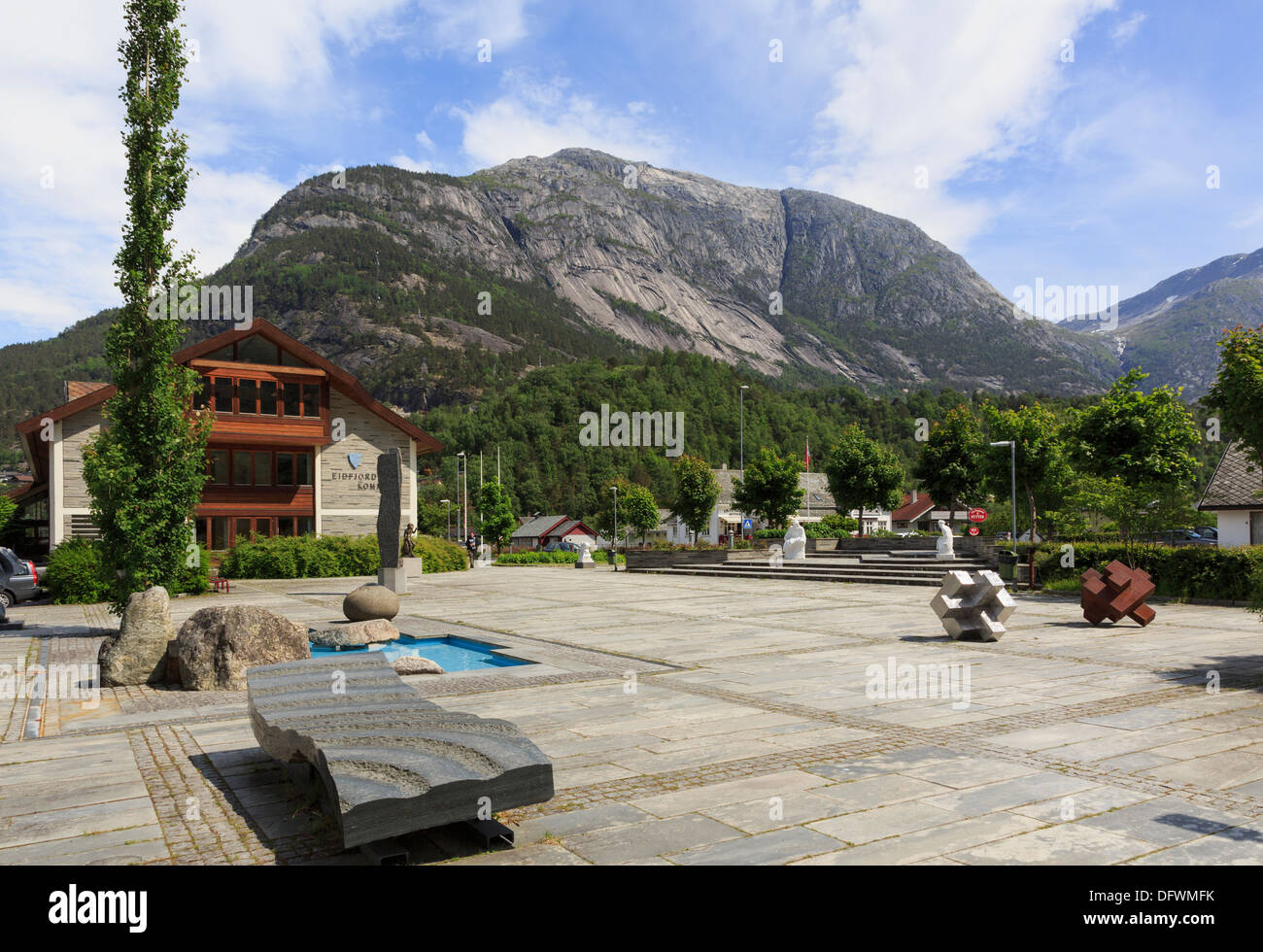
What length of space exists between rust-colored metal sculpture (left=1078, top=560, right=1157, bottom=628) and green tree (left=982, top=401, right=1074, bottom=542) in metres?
21.0

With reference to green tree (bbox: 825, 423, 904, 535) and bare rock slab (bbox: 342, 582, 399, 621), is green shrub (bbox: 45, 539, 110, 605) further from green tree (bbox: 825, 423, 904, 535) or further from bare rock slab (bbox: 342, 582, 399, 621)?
green tree (bbox: 825, 423, 904, 535)

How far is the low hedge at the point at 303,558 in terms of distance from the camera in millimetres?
32750

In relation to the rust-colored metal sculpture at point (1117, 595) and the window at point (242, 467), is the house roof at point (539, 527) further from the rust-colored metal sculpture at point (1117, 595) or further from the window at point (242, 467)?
the rust-colored metal sculpture at point (1117, 595)

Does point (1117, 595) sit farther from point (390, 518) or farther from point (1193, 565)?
point (390, 518)

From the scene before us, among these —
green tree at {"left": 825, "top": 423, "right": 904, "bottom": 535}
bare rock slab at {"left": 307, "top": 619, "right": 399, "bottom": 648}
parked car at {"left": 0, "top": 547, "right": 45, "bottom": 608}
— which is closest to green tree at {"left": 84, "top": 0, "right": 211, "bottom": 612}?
bare rock slab at {"left": 307, "top": 619, "right": 399, "bottom": 648}

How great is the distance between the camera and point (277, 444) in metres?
37.8

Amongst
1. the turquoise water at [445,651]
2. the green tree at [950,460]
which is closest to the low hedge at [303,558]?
the turquoise water at [445,651]

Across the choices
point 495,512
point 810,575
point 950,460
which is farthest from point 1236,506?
point 495,512

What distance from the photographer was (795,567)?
32594mm

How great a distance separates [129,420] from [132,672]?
594 cm

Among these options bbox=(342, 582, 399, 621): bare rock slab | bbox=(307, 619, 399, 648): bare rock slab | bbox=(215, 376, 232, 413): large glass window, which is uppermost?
bbox=(215, 376, 232, 413): large glass window

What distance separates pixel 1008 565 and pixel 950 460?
27.6 metres

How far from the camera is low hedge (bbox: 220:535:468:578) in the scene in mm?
32750

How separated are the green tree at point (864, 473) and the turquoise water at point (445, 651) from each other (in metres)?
39.1
